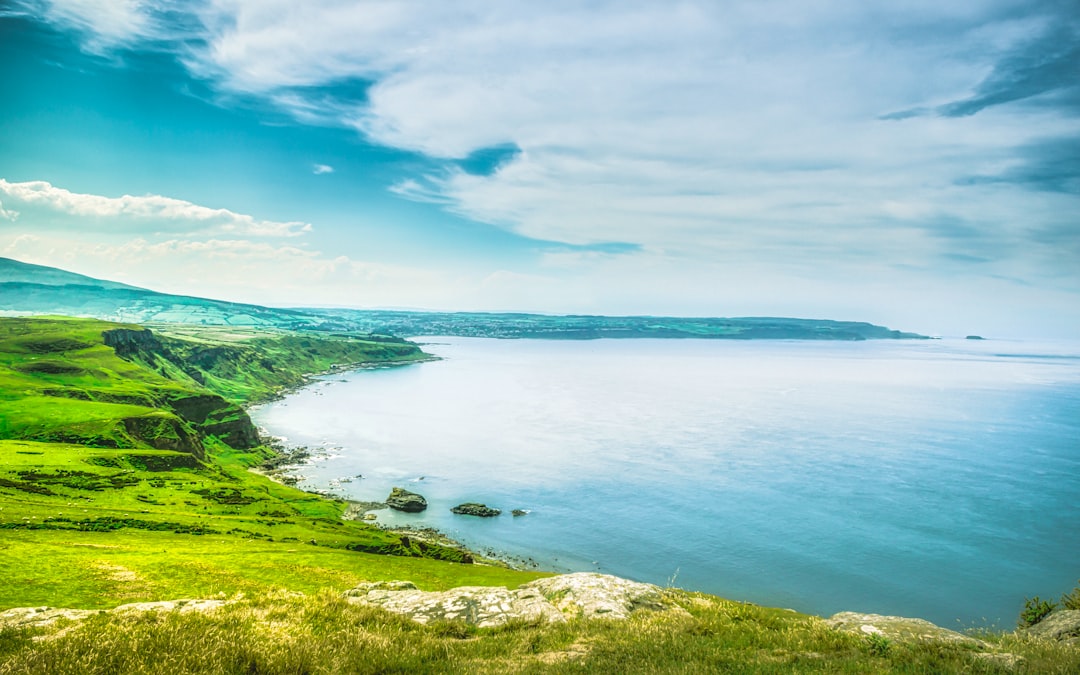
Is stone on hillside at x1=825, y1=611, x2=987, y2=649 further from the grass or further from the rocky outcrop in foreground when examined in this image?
the rocky outcrop in foreground

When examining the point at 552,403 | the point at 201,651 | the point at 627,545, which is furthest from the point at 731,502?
the point at 552,403

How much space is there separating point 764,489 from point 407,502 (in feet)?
189

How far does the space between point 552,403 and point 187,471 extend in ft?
374

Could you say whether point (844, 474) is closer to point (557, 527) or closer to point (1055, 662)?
point (557, 527)

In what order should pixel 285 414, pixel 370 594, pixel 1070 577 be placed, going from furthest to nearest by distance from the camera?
pixel 285 414 < pixel 1070 577 < pixel 370 594

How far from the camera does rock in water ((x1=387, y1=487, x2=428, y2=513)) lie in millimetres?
83688

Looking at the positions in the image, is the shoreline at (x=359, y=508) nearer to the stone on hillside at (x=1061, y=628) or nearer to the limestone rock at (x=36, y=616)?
the limestone rock at (x=36, y=616)

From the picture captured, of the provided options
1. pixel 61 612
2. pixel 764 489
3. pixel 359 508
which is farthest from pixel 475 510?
pixel 61 612

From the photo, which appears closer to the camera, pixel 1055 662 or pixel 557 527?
pixel 1055 662

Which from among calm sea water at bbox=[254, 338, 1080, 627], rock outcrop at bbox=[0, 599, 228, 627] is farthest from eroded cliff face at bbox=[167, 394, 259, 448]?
rock outcrop at bbox=[0, 599, 228, 627]

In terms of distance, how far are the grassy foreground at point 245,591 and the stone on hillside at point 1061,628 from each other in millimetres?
1469

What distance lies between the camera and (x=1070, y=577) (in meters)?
61.0

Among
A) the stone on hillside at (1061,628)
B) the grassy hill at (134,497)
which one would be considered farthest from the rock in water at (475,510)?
the stone on hillside at (1061,628)

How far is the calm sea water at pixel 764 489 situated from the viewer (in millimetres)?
61875
